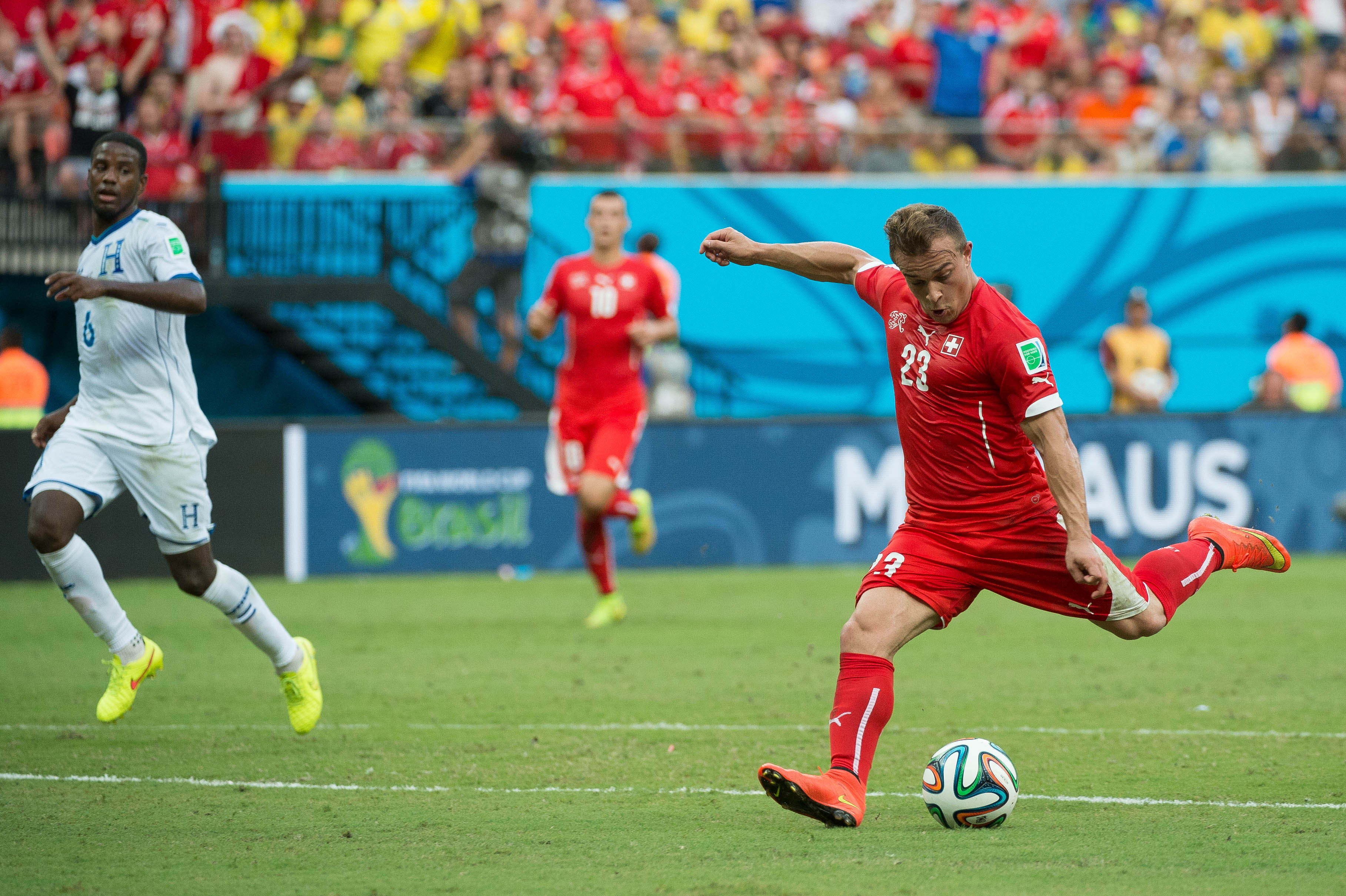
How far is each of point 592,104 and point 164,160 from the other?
4.68m

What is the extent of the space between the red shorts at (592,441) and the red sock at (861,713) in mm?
5702

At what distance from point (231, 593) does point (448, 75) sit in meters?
11.9

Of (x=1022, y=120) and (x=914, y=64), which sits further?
(x=914, y=64)

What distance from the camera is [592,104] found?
60.9ft

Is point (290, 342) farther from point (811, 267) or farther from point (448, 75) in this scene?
point (811, 267)

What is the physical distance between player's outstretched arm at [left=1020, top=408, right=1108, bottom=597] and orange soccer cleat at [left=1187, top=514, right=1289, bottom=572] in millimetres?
1206

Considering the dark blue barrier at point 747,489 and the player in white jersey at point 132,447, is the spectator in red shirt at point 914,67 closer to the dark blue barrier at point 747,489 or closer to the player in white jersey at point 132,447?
the dark blue barrier at point 747,489

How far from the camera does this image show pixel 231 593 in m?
7.13

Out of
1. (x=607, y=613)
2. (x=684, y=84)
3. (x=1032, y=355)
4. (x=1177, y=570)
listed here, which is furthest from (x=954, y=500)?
(x=684, y=84)

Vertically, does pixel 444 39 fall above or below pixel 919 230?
above

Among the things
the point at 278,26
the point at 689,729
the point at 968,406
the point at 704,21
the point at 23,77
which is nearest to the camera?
the point at 968,406

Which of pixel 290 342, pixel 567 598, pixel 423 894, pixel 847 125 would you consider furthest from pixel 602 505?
pixel 847 125

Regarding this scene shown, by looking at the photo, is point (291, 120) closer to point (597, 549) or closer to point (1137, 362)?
point (597, 549)

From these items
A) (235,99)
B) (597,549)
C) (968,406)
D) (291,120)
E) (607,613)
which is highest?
(235,99)
